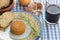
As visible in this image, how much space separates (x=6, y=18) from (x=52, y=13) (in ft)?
0.78

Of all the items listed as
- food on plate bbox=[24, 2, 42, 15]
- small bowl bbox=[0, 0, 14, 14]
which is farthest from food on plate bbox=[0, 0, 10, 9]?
food on plate bbox=[24, 2, 42, 15]

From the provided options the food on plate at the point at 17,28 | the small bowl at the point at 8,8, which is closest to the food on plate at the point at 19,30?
the food on plate at the point at 17,28

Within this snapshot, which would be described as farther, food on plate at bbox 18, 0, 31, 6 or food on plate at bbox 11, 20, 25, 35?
food on plate at bbox 18, 0, 31, 6

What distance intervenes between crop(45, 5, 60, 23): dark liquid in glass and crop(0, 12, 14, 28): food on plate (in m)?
0.19

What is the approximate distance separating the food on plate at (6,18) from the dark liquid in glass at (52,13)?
0.19 m

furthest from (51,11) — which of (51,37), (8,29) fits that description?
(8,29)

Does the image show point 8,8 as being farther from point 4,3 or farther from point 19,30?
point 19,30

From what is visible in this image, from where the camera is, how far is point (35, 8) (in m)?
1.18

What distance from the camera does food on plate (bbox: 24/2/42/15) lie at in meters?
1.16

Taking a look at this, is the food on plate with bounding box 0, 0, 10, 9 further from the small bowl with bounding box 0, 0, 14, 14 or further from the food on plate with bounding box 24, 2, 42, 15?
the food on plate with bounding box 24, 2, 42, 15

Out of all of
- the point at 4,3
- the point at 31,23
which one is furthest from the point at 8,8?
the point at 31,23

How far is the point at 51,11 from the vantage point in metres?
1.10

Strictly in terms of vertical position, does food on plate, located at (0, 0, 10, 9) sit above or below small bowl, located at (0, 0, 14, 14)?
above

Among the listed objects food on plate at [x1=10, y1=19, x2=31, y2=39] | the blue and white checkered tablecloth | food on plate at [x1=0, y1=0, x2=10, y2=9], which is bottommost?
the blue and white checkered tablecloth
